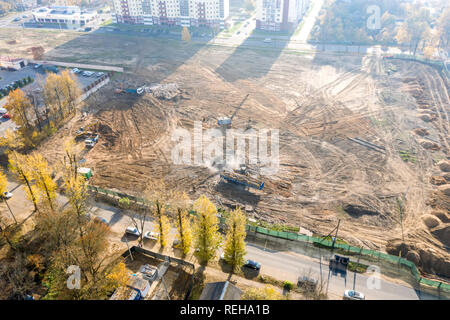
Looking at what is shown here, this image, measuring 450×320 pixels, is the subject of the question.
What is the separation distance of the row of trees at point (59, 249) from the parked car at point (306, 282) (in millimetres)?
19359

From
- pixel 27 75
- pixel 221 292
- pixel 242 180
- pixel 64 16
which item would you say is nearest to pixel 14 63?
pixel 27 75

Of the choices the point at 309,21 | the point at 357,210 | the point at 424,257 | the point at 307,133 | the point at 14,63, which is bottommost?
the point at 424,257

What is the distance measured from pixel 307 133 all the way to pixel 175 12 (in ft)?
274

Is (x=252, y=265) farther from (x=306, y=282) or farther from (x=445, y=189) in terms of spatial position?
(x=445, y=189)

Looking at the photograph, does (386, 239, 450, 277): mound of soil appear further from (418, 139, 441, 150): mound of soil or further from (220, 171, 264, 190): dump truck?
(418, 139, 441, 150): mound of soil

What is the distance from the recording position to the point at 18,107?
5809cm

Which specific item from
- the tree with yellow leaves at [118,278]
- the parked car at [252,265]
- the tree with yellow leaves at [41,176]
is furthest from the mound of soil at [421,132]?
the tree with yellow leaves at [41,176]

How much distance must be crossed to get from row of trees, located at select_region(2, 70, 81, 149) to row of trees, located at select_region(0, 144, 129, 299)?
1794cm

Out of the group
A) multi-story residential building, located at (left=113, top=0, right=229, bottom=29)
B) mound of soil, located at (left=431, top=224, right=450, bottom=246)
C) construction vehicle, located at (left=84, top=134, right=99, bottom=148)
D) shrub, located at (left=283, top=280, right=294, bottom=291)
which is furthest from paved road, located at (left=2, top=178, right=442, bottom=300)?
multi-story residential building, located at (left=113, top=0, right=229, bottom=29)

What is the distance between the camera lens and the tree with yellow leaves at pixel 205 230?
33.9 meters

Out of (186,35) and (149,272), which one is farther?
(186,35)

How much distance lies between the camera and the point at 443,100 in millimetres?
73188

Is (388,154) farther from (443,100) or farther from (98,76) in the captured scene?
(98,76)
